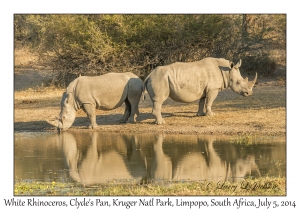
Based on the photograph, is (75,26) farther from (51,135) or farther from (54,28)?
(51,135)

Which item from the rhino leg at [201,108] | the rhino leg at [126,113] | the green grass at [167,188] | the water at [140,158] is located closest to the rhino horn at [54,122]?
the water at [140,158]

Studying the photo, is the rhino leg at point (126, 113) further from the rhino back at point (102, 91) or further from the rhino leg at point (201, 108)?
the rhino leg at point (201, 108)

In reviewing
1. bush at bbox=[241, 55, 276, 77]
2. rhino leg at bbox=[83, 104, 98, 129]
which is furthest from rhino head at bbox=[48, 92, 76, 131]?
bush at bbox=[241, 55, 276, 77]

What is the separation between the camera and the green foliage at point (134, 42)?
23891 mm

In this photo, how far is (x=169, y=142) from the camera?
15.0 m

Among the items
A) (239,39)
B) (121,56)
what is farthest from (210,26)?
(121,56)

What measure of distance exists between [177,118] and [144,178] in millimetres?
6567

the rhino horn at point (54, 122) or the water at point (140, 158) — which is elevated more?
the rhino horn at point (54, 122)

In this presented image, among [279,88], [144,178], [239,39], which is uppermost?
[239,39]

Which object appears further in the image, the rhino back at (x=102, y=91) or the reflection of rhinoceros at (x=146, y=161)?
the rhino back at (x=102, y=91)

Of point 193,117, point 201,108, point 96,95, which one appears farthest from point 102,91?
point 201,108

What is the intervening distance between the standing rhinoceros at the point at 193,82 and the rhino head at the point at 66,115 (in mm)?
1984

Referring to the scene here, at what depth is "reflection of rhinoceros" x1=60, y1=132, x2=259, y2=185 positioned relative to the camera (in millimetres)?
11742

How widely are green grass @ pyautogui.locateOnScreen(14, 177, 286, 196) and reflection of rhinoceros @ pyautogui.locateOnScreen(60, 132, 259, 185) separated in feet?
1.65
